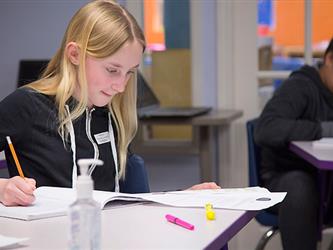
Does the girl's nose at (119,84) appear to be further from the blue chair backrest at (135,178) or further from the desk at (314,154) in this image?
the desk at (314,154)

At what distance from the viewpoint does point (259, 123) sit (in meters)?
2.82

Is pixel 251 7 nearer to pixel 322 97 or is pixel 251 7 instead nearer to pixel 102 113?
pixel 322 97

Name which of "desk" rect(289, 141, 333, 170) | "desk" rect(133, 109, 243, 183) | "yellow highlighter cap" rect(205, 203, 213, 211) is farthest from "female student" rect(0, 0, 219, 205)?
"desk" rect(133, 109, 243, 183)

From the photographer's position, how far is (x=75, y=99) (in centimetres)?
176

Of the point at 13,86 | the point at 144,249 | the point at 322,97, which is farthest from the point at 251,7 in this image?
the point at 144,249

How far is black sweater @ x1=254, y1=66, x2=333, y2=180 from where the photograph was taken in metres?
2.75

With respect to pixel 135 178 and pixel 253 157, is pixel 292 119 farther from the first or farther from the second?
pixel 135 178

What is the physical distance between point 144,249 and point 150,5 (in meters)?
2.59

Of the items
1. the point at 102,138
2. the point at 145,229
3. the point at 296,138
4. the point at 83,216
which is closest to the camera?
the point at 83,216

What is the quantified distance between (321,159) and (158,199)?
0.95 meters

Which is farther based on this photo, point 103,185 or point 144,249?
point 103,185

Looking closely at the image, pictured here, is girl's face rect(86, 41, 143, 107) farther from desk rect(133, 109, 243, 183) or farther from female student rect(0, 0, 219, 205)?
desk rect(133, 109, 243, 183)

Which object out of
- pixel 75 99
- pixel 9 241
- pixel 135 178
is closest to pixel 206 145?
pixel 135 178

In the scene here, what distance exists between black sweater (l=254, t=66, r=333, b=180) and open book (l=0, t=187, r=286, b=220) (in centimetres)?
122
